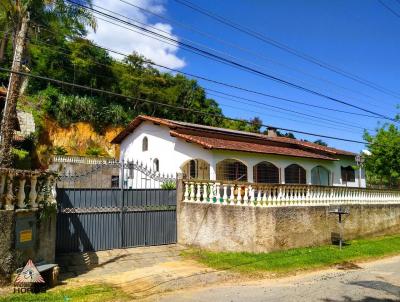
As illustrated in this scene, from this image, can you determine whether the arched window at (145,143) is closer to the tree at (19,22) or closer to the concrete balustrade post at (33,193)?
the tree at (19,22)

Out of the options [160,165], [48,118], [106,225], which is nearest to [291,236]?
[106,225]

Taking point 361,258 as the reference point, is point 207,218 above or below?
above

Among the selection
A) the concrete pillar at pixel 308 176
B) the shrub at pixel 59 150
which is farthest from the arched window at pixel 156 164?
the shrub at pixel 59 150

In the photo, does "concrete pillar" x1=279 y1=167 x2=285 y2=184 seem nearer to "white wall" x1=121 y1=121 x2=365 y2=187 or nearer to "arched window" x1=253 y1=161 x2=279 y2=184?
"white wall" x1=121 y1=121 x2=365 y2=187

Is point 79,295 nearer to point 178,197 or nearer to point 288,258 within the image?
point 178,197

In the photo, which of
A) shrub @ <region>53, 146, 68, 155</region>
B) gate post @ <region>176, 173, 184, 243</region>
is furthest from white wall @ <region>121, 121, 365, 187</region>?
shrub @ <region>53, 146, 68, 155</region>

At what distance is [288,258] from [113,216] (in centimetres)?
559

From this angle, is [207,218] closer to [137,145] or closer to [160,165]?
[160,165]

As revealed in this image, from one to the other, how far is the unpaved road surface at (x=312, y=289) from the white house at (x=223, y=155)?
27.3 ft

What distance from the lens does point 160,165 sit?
20.5 m

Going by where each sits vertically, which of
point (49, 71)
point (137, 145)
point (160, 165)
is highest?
point (49, 71)

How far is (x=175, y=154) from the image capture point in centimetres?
1947

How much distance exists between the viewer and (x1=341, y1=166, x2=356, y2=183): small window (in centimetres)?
2684

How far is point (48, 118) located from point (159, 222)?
2485 centimetres
